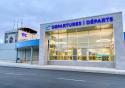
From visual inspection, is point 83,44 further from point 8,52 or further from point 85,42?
point 8,52

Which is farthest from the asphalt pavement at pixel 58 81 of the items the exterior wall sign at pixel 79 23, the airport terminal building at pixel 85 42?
the exterior wall sign at pixel 79 23

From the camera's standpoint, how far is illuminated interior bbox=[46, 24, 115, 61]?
24.9 meters

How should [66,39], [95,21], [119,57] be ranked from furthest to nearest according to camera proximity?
[66,39] < [95,21] < [119,57]

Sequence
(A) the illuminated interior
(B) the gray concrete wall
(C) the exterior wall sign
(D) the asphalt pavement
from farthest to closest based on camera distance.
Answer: (B) the gray concrete wall
(A) the illuminated interior
(C) the exterior wall sign
(D) the asphalt pavement

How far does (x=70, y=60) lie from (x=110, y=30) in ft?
25.4

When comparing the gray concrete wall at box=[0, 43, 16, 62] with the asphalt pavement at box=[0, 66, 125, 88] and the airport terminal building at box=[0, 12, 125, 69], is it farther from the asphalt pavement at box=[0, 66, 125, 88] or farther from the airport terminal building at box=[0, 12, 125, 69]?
the asphalt pavement at box=[0, 66, 125, 88]

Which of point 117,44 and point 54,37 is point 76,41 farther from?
point 117,44

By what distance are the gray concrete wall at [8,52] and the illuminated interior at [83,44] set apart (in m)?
16.2

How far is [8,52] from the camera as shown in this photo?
4297cm

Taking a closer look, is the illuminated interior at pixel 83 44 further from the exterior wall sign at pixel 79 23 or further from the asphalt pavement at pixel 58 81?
the asphalt pavement at pixel 58 81

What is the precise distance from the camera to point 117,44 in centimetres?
2203

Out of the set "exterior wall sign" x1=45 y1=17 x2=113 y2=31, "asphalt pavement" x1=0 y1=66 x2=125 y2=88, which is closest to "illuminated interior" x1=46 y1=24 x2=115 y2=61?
"exterior wall sign" x1=45 y1=17 x2=113 y2=31

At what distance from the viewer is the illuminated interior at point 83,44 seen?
24938 mm

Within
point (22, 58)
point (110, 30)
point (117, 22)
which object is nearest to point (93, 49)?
point (110, 30)
